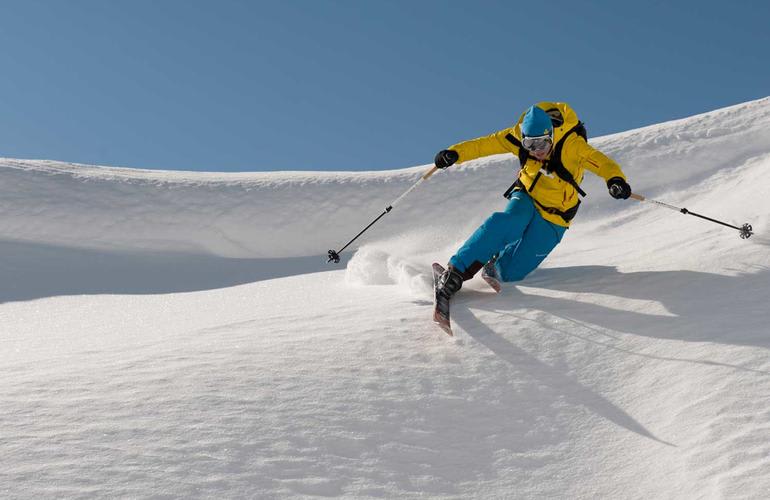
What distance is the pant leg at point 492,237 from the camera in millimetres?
5332

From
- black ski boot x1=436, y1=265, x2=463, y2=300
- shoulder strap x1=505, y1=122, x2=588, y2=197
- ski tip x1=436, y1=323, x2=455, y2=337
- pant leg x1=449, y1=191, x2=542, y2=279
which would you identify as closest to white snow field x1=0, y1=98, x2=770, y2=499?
ski tip x1=436, y1=323, x2=455, y2=337

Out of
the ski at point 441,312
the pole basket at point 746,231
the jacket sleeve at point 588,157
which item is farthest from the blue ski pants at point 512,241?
the pole basket at point 746,231

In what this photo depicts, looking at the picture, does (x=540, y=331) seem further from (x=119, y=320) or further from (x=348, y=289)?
(x=119, y=320)

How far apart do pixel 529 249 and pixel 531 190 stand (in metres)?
0.46

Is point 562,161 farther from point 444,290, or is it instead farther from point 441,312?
point 441,312

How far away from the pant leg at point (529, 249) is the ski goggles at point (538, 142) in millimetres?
514

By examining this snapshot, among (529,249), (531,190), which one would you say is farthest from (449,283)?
(531,190)

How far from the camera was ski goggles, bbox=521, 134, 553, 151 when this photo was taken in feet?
18.0

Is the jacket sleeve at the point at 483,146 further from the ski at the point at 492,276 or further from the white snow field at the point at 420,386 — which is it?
the white snow field at the point at 420,386

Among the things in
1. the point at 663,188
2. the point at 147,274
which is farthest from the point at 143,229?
the point at 663,188

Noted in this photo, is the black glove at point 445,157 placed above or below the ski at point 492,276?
above

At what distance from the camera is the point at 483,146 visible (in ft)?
19.5

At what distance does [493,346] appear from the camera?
181 inches

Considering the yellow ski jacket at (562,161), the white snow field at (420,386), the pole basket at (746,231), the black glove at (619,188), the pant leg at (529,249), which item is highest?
the yellow ski jacket at (562,161)
